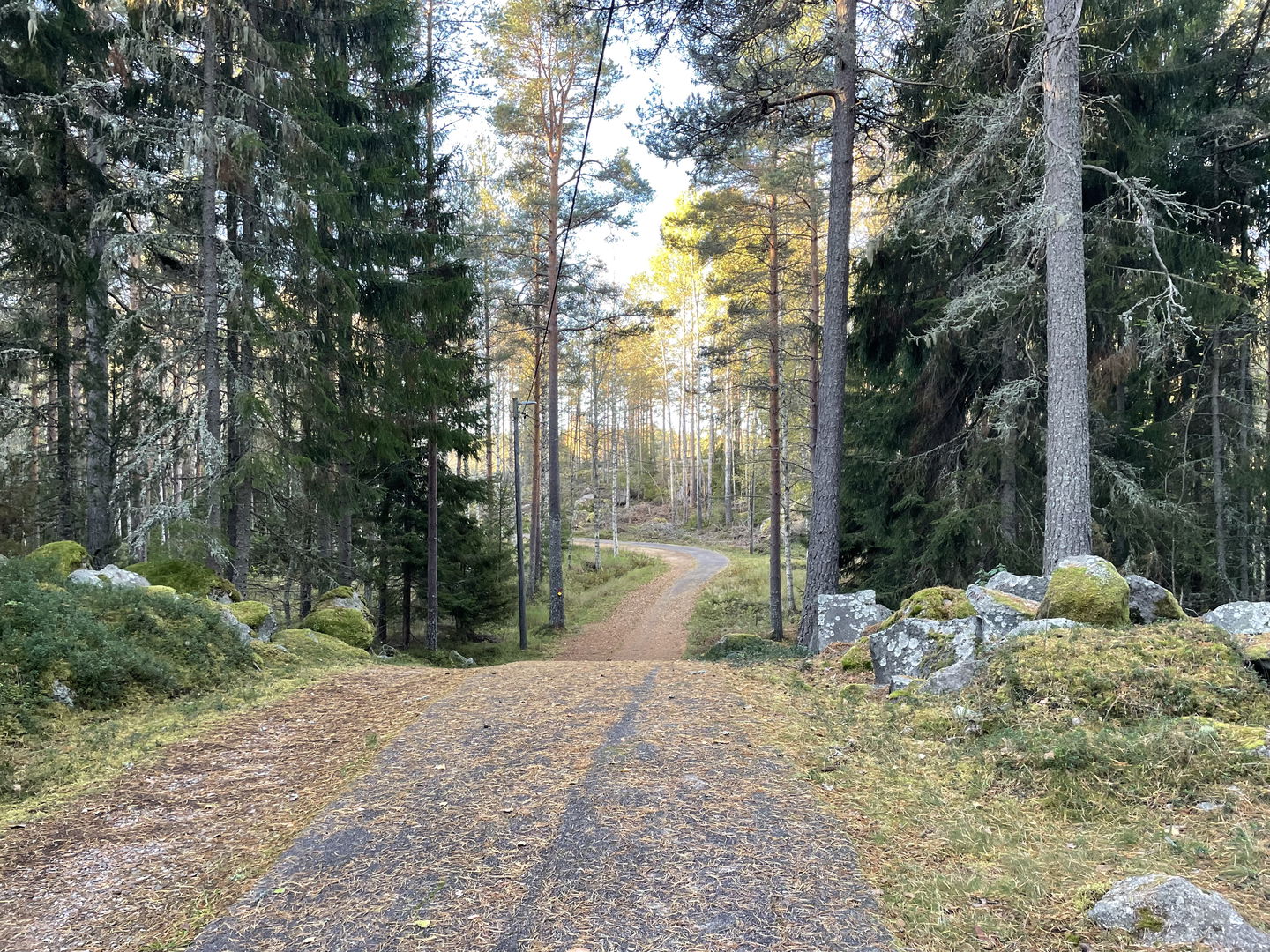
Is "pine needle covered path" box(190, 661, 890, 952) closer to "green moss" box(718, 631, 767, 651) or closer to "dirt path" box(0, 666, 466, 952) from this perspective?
"dirt path" box(0, 666, 466, 952)

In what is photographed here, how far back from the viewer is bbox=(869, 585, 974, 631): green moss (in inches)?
269

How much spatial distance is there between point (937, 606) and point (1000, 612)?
718mm

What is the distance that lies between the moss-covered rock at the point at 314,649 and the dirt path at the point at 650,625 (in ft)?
21.5

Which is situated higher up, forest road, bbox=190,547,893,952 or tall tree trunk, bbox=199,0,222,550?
tall tree trunk, bbox=199,0,222,550

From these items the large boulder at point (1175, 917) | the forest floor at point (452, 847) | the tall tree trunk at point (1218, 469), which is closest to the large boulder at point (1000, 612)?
the forest floor at point (452, 847)

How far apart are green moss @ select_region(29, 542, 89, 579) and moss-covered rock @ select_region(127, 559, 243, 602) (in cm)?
67

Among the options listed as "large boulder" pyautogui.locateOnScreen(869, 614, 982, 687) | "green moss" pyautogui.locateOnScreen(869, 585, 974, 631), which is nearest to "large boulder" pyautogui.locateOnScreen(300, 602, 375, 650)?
"large boulder" pyautogui.locateOnScreen(869, 614, 982, 687)

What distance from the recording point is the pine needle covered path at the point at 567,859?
104 inches

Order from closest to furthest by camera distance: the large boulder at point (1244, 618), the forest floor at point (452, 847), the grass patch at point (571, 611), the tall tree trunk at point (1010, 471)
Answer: the forest floor at point (452, 847) → the large boulder at point (1244, 618) → the tall tree trunk at point (1010, 471) → the grass patch at point (571, 611)

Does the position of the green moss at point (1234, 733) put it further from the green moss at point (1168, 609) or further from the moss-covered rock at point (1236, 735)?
the green moss at point (1168, 609)

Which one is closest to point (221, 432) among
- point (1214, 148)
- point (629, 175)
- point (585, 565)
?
point (629, 175)

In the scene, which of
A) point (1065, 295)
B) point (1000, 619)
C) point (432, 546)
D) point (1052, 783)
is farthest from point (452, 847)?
point (432, 546)

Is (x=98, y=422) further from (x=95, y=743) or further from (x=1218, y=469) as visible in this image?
(x=1218, y=469)

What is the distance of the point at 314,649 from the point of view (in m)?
8.98
